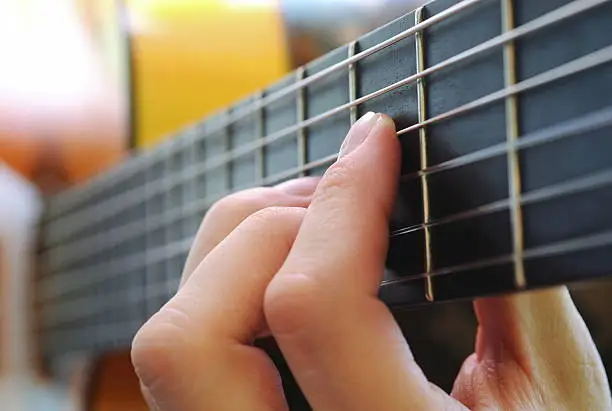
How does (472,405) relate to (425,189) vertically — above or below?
below

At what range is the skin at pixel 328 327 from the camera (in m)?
0.50

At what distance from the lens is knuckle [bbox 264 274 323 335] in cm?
49

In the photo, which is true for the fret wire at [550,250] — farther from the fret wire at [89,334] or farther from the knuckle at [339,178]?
the fret wire at [89,334]

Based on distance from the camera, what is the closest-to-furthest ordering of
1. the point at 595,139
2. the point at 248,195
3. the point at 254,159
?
the point at 595,139, the point at 248,195, the point at 254,159

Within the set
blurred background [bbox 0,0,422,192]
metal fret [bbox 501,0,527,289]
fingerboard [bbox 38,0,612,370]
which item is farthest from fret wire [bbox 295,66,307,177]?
blurred background [bbox 0,0,422,192]

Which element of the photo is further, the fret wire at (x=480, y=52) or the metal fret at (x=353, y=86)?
the metal fret at (x=353, y=86)

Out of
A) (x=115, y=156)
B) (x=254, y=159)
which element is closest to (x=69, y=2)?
(x=115, y=156)

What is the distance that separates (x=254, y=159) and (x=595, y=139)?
402mm

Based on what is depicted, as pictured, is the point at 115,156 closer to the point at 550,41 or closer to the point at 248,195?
the point at 248,195

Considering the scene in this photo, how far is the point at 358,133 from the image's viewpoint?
568mm

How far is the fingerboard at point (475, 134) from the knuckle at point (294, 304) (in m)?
0.08

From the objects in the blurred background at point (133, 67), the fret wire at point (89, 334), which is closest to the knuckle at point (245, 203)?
the fret wire at point (89, 334)

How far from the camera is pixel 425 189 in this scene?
55cm

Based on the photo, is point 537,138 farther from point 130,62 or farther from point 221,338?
point 130,62
